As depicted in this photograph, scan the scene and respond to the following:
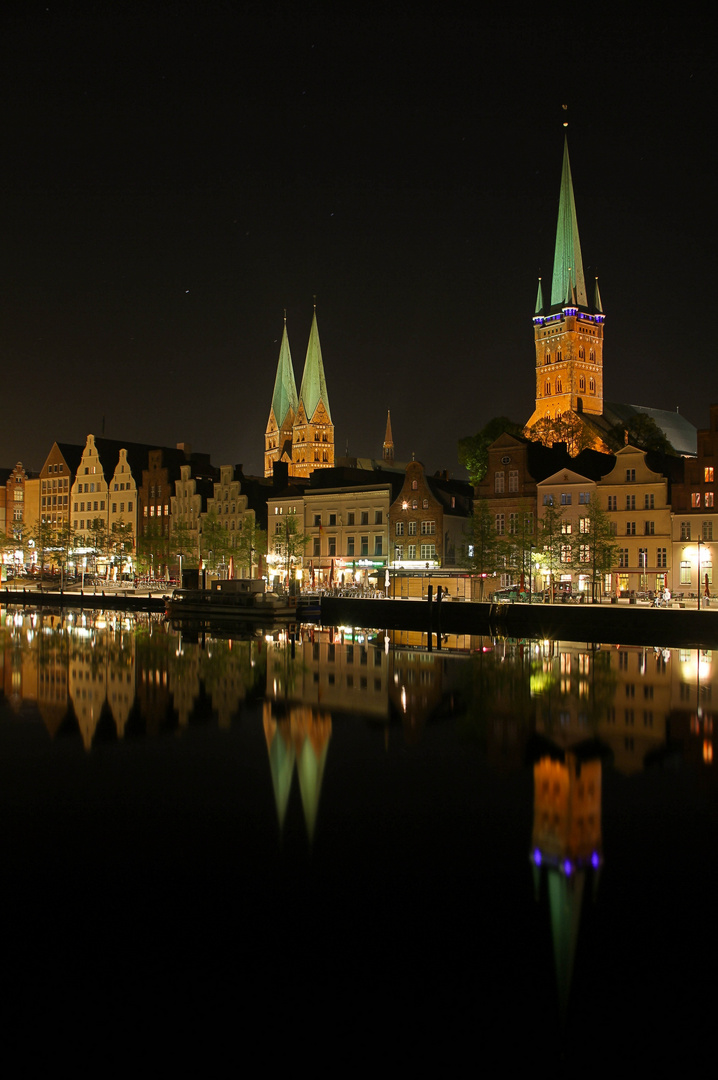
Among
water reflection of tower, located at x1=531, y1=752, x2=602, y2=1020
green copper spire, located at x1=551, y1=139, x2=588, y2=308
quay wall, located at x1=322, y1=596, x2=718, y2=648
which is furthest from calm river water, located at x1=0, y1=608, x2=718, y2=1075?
green copper spire, located at x1=551, y1=139, x2=588, y2=308

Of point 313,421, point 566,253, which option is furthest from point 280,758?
point 313,421

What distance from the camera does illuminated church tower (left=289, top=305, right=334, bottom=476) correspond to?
194 m

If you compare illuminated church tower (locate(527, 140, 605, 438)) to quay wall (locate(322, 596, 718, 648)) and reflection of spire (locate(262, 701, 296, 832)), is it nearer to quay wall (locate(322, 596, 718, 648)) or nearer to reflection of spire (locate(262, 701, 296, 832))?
quay wall (locate(322, 596, 718, 648))

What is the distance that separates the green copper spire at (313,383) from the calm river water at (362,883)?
171m

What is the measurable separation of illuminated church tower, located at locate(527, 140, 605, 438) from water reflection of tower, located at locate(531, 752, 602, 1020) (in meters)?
164

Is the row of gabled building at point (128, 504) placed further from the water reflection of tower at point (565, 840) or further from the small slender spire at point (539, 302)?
the small slender spire at point (539, 302)

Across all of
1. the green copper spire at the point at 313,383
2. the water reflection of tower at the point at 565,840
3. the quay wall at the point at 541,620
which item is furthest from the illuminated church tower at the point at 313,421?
the water reflection of tower at the point at 565,840

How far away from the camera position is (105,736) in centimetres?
2314

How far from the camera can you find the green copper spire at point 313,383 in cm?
19538

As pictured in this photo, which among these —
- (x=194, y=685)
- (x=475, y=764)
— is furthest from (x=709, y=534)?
(x=475, y=764)

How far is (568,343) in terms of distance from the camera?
601 feet

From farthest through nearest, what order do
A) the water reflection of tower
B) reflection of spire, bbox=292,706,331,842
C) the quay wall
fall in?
1. the quay wall
2. reflection of spire, bbox=292,706,331,842
3. the water reflection of tower

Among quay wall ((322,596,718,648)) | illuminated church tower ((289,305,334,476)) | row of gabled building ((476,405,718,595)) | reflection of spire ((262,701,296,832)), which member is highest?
illuminated church tower ((289,305,334,476))

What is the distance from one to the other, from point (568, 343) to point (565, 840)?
177846mm
